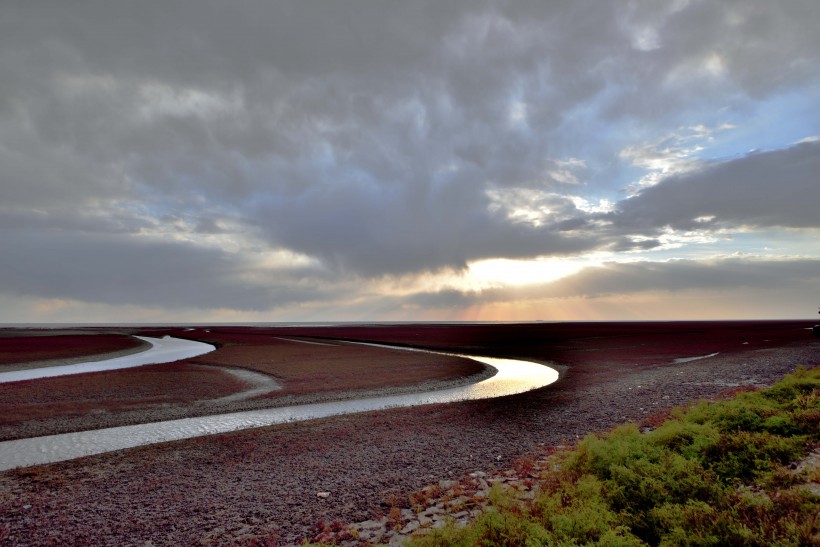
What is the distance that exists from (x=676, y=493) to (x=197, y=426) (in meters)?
20.2

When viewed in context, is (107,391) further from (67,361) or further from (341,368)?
(67,361)

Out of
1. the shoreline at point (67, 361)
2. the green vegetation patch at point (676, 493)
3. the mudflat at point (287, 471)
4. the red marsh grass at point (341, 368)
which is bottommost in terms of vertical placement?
the shoreline at point (67, 361)

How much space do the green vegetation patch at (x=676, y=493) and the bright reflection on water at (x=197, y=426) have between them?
14250 mm

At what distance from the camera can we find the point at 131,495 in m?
12.0

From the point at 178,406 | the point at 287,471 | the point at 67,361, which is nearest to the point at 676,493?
the point at 287,471

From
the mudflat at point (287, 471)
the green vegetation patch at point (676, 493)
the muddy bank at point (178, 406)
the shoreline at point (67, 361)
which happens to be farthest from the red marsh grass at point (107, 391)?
the green vegetation patch at point (676, 493)

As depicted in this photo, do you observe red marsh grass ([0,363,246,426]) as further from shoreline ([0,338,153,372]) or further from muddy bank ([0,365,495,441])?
shoreline ([0,338,153,372])

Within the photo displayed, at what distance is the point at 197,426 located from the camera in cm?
2098

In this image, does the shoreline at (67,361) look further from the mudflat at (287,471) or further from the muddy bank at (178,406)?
the mudflat at (287,471)

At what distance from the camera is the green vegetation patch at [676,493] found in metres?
7.38

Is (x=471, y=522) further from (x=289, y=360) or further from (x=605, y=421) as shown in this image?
(x=289, y=360)

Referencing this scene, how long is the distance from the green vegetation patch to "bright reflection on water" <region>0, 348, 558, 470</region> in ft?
46.8

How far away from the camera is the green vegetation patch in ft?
24.2

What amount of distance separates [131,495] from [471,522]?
31.6 feet
